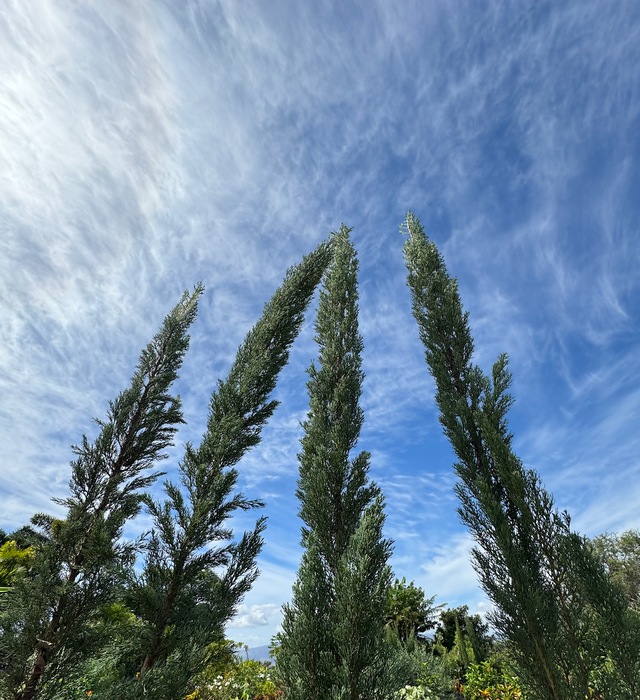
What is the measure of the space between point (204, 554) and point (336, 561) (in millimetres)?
2387

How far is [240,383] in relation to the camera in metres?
7.18

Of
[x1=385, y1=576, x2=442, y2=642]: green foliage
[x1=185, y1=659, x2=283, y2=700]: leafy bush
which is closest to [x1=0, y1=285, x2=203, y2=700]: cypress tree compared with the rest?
[x1=185, y1=659, x2=283, y2=700]: leafy bush

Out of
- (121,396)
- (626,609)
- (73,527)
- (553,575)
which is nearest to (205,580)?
(73,527)

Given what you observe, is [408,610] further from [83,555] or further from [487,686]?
[83,555]

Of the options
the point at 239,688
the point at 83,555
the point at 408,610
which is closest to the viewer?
the point at 83,555

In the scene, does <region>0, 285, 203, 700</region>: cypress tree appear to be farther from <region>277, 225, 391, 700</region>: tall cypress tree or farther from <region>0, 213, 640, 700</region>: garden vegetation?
→ <region>277, 225, 391, 700</region>: tall cypress tree

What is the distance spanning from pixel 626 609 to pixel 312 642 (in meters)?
4.82

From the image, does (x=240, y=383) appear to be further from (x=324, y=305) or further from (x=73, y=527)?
(x=73, y=527)

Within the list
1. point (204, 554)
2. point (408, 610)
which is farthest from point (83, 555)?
point (408, 610)

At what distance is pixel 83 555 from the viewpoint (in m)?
6.51

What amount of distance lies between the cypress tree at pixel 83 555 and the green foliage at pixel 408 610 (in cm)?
2397

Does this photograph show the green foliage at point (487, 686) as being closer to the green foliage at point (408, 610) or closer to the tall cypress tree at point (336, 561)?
the tall cypress tree at point (336, 561)

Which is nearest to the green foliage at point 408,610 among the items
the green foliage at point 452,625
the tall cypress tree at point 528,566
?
the green foliage at point 452,625

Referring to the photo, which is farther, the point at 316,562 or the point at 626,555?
the point at 626,555
